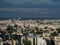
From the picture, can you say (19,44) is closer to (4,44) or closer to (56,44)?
(4,44)

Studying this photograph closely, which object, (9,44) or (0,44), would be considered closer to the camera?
(0,44)

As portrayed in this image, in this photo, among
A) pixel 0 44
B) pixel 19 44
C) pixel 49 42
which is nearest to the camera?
pixel 0 44

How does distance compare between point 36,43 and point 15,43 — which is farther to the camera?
point 36,43

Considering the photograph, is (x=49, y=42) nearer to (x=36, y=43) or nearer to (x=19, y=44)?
(x=36, y=43)

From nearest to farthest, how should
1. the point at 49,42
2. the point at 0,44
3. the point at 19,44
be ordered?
the point at 0,44, the point at 19,44, the point at 49,42

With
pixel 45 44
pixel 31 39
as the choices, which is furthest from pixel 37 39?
pixel 45 44

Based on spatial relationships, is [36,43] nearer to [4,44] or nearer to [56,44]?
[56,44]

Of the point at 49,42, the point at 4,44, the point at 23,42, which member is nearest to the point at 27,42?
the point at 23,42
